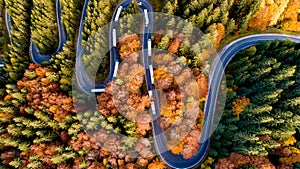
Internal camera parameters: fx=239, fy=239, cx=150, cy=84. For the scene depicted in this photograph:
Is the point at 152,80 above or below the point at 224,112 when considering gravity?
above

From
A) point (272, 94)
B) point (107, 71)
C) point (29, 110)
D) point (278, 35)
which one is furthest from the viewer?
point (278, 35)

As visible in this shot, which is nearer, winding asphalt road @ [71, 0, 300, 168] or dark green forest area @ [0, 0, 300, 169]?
dark green forest area @ [0, 0, 300, 169]

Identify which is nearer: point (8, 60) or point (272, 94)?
point (272, 94)

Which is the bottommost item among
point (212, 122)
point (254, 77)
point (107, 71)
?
point (212, 122)

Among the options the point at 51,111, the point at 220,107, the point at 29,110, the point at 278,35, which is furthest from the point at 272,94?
the point at 29,110

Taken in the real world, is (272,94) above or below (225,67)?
below

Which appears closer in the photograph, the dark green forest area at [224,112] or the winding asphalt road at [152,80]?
the dark green forest area at [224,112]

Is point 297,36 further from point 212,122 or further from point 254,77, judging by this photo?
point 212,122

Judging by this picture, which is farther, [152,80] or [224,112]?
[224,112]

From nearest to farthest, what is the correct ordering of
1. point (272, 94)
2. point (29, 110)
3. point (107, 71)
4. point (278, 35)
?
point (272, 94), point (29, 110), point (107, 71), point (278, 35)
